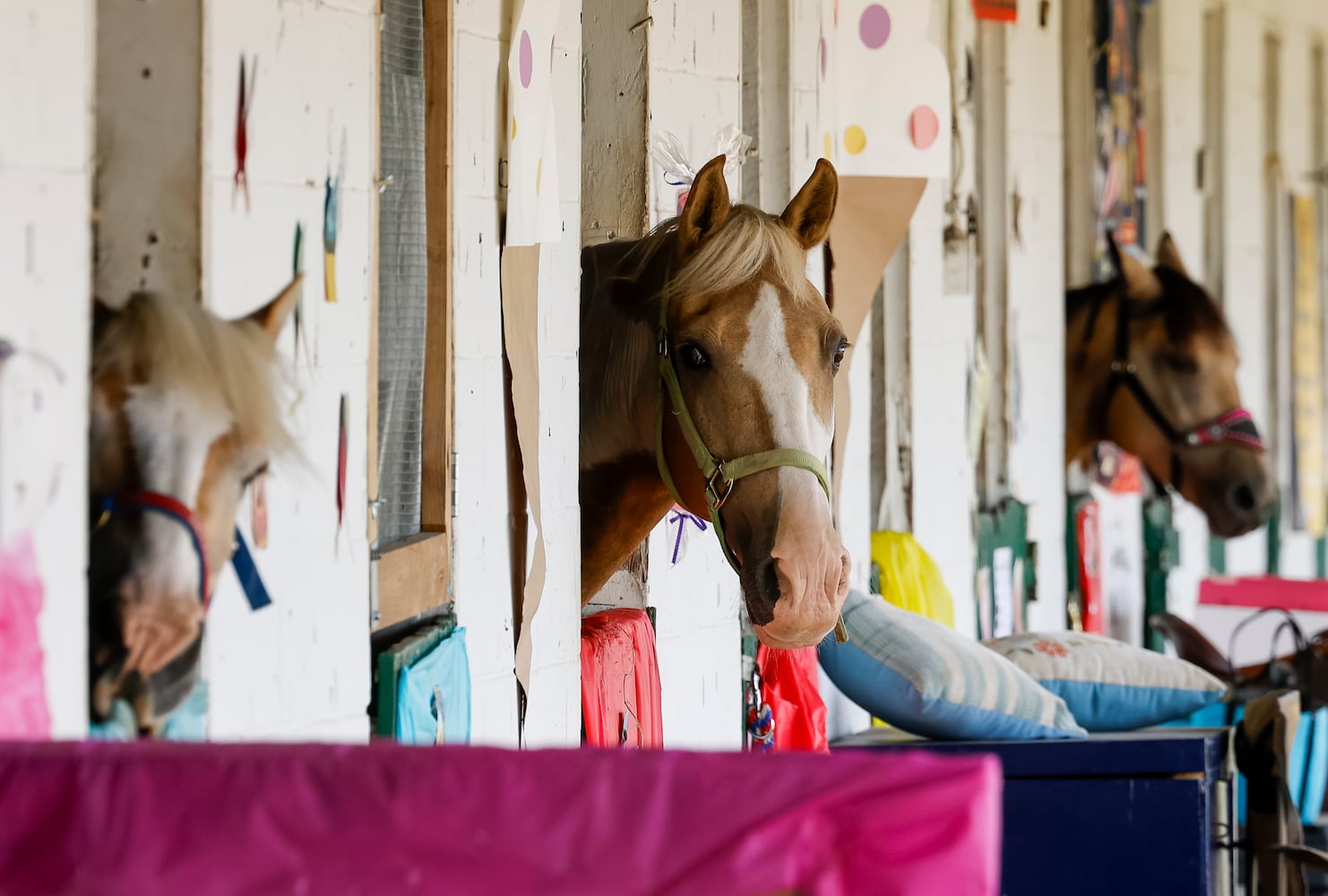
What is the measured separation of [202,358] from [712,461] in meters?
0.93

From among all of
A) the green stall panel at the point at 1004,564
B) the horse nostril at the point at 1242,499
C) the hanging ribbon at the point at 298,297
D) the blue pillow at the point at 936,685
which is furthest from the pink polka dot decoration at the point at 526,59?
the horse nostril at the point at 1242,499

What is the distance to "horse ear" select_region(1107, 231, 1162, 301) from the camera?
5.25m

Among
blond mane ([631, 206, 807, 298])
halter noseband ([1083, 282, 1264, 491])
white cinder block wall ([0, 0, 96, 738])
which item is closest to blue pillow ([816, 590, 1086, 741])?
blond mane ([631, 206, 807, 298])

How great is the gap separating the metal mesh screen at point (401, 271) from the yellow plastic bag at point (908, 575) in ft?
6.88

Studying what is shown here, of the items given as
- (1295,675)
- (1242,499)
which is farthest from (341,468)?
(1242,499)

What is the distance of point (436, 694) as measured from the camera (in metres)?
1.92

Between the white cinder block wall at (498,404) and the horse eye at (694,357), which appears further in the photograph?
the horse eye at (694,357)

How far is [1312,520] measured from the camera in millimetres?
7941

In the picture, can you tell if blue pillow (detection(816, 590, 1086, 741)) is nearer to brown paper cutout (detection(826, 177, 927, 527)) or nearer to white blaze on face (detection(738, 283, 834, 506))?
brown paper cutout (detection(826, 177, 927, 527))

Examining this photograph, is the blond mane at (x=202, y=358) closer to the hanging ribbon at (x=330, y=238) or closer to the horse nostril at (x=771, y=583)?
the hanging ribbon at (x=330, y=238)

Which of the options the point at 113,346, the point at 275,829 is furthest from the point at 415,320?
the point at 275,829

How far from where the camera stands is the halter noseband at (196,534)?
1326 mm

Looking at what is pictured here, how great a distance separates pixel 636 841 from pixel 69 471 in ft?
2.12

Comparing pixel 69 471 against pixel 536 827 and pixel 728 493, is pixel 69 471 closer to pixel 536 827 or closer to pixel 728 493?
pixel 536 827
